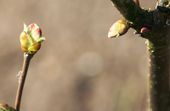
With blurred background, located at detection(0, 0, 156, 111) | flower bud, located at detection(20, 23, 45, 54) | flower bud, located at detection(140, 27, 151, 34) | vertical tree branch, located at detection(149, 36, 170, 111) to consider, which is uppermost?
flower bud, located at detection(20, 23, 45, 54)

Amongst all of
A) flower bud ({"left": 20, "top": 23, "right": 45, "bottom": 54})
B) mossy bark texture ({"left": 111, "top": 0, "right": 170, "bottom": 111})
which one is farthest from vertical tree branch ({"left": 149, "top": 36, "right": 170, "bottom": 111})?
flower bud ({"left": 20, "top": 23, "right": 45, "bottom": 54})

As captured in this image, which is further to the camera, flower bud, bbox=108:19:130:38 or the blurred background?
the blurred background

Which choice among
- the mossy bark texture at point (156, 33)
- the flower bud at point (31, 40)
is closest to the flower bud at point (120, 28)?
the mossy bark texture at point (156, 33)

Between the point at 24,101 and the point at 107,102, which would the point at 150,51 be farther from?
the point at 24,101

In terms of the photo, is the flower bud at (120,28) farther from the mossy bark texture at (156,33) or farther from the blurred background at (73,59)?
the blurred background at (73,59)

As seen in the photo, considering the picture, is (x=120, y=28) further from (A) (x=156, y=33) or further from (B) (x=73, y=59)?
(B) (x=73, y=59)

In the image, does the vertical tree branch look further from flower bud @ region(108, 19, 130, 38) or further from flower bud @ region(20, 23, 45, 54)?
flower bud @ region(20, 23, 45, 54)

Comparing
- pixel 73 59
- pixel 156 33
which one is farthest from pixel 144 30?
pixel 73 59
